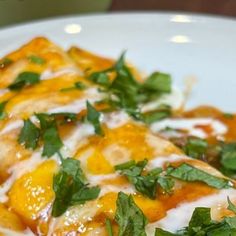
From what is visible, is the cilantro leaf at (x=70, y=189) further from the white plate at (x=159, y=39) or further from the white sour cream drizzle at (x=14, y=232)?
the white plate at (x=159, y=39)

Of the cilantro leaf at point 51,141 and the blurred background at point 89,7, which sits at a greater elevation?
the cilantro leaf at point 51,141

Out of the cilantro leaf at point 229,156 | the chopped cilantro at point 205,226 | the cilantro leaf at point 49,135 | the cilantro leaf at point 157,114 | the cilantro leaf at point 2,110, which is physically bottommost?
the cilantro leaf at point 229,156

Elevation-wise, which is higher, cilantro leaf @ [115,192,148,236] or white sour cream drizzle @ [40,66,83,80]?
white sour cream drizzle @ [40,66,83,80]

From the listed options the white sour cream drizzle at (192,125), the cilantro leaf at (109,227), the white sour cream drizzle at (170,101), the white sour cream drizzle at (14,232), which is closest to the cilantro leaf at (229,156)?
the white sour cream drizzle at (192,125)

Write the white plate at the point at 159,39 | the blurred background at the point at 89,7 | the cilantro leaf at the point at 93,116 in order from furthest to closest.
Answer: the blurred background at the point at 89,7, the white plate at the point at 159,39, the cilantro leaf at the point at 93,116

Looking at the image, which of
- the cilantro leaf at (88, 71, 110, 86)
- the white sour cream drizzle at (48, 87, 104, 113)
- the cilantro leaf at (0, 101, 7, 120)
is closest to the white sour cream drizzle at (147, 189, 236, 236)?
the white sour cream drizzle at (48, 87, 104, 113)

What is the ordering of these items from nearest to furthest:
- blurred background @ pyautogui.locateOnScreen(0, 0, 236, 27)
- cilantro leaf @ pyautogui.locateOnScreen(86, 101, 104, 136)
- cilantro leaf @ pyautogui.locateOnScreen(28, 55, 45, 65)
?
cilantro leaf @ pyautogui.locateOnScreen(86, 101, 104, 136), cilantro leaf @ pyautogui.locateOnScreen(28, 55, 45, 65), blurred background @ pyautogui.locateOnScreen(0, 0, 236, 27)

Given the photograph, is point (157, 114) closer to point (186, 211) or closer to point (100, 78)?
point (100, 78)

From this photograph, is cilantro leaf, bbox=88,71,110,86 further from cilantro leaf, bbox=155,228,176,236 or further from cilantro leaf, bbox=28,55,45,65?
cilantro leaf, bbox=155,228,176,236
